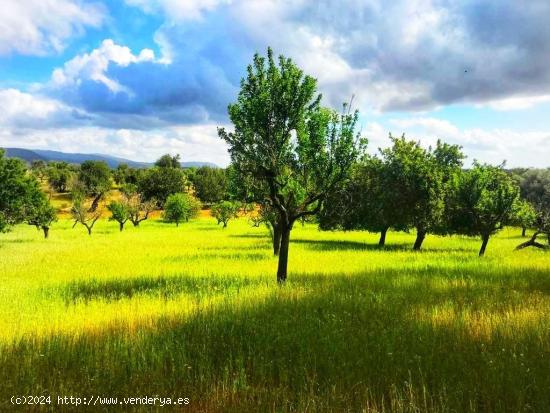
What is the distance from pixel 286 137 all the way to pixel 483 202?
83.2ft

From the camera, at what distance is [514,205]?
34531 mm

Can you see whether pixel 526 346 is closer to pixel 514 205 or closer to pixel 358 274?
pixel 358 274

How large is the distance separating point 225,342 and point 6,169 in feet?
144

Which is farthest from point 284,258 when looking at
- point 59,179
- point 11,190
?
point 59,179

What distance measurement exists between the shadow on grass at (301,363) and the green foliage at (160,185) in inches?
4271

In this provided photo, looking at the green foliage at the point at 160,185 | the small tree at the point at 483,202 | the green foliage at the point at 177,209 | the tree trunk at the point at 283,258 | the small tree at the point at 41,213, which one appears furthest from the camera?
the green foliage at the point at 160,185

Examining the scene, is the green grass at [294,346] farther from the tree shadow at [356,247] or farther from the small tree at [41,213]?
the small tree at [41,213]

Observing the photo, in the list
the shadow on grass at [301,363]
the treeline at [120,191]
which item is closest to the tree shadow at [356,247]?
the treeline at [120,191]

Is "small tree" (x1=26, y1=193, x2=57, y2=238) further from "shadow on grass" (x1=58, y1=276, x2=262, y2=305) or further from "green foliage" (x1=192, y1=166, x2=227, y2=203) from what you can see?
"green foliage" (x1=192, y1=166, x2=227, y2=203)

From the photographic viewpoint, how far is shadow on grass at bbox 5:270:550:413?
6.63m

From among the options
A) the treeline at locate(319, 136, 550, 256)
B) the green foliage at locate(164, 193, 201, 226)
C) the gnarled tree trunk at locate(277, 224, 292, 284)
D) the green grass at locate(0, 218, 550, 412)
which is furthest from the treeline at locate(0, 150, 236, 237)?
the green grass at locate(0, 218, 550, 412)

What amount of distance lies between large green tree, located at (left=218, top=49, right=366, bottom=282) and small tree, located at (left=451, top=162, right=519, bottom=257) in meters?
19.1

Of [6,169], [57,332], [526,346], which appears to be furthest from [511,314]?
[6,169]

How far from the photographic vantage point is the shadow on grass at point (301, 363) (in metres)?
6.63
